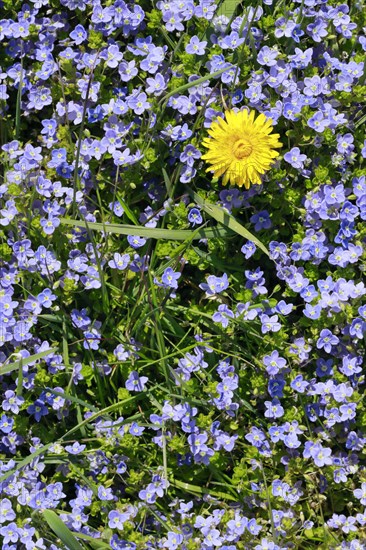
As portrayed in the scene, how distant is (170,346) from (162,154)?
0.85m

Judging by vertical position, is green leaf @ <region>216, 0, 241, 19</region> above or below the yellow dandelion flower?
above

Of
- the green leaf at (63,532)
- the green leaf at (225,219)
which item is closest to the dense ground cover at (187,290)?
the green leaf at (225,219)

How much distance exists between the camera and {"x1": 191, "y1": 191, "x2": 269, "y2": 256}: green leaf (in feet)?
11.3

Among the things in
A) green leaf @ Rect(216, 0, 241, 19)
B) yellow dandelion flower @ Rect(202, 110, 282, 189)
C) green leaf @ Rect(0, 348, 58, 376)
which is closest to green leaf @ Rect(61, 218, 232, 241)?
yellow dandelion flower @ Rect(202, 110, 282, 189)

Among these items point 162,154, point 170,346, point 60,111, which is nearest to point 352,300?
point 170,346

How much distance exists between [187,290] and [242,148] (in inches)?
28.5

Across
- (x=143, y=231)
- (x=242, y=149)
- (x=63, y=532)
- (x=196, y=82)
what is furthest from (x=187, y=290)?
(x=63, y=532)

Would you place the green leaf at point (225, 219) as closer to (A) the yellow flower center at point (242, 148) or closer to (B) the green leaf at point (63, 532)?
Answer: (A) the yellow flower center at point (242, 148)

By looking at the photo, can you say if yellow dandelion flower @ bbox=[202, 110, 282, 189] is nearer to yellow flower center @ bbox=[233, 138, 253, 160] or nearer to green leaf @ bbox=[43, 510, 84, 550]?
yellow flower center @ bbox=[233, 138, 253, 160]

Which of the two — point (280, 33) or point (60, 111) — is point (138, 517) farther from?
point (280, 33)

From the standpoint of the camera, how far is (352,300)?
3498 millimetres

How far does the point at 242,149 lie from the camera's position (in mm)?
3432

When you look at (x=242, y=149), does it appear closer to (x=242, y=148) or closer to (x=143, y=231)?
(x=242, y=148)

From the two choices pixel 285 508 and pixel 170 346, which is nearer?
pixel 285 508
